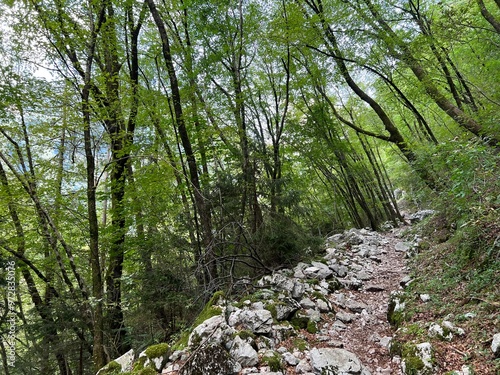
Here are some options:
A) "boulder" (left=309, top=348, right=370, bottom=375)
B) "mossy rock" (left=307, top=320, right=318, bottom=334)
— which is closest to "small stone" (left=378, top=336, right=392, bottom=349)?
"boulder" (left=309, top=348, right=370, bottom=375)

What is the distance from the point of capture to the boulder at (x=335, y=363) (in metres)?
2.58

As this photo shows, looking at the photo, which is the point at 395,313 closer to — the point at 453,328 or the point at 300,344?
the point at 453,328

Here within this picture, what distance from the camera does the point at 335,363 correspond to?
2.66m

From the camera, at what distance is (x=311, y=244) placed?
20.8 feet

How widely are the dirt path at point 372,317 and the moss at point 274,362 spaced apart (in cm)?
95

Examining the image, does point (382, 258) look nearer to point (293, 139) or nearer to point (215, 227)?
point (215, 227)

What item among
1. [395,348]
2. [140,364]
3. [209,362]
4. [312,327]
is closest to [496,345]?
[395,348]

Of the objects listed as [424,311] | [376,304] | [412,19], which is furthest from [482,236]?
[412,19]

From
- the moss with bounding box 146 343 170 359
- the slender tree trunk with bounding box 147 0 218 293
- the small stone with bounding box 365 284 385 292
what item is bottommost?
the small stone with bounding box 365 284 385 292

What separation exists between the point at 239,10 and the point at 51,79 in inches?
199

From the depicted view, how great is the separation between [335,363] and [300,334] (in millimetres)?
803

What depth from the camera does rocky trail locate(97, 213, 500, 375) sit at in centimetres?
269

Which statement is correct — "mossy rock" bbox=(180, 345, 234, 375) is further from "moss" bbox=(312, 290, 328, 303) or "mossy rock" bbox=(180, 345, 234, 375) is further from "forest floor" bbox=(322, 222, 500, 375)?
"moss" bbox=(312, 290, 328, 303)

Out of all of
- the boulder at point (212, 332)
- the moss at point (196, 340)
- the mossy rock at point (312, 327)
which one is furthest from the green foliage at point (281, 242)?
the moss at point (196, 340)
